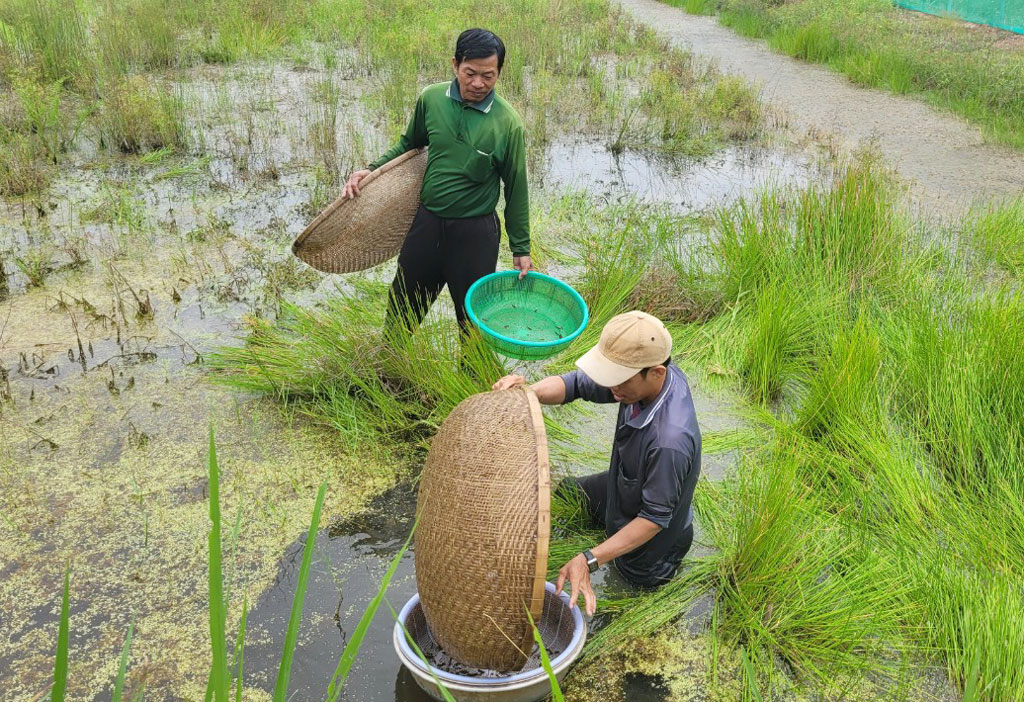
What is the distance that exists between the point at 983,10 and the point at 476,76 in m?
11.4

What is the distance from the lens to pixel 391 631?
262 centimetres

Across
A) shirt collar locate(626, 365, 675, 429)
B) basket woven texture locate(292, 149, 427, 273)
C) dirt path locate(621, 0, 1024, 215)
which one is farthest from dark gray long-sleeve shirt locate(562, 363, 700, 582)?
dirt path locate(621, 0, 1024, 215)

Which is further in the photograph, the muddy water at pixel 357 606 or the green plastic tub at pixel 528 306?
the green plastic tub at pixel 528 306

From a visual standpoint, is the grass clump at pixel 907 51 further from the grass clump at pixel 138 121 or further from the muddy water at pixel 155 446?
the grass clump at pixel 138 121

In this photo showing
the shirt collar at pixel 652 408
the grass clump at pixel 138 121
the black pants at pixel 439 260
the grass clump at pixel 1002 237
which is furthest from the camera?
the grass clump at pixel 138 121

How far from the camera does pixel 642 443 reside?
2.38 m

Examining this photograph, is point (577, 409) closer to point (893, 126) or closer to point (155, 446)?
point (155, 446)

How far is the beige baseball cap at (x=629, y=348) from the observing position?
7.36 feet

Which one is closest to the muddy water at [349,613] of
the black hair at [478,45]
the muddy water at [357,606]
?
the muddy water at [357,606]

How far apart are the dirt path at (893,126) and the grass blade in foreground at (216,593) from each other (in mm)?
5616

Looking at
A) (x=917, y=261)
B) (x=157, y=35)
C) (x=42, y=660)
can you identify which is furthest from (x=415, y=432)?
(x=157, y=35)

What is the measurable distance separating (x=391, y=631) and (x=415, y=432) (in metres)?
1.02

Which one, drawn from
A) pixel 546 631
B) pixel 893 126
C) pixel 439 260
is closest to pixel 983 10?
pixel 893 126

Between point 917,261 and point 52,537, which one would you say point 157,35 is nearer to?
point 52,537
